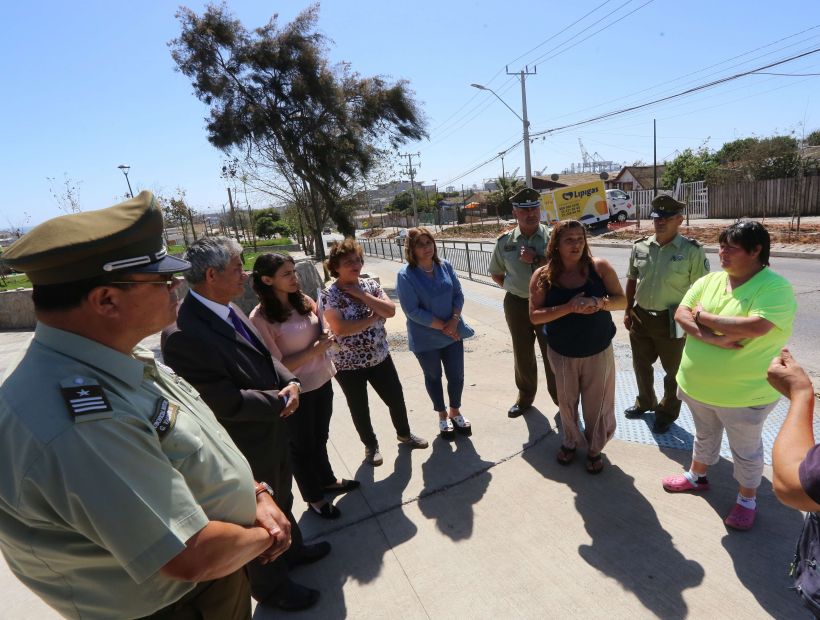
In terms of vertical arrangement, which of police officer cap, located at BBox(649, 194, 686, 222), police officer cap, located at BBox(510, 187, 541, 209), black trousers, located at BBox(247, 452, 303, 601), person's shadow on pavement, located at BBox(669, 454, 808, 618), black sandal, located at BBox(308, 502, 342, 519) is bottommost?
person's shadow on pavement, located at BBox(669, 454, 808, 618)

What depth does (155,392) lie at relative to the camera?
1287mm

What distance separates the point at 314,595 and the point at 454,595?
0.68 metres

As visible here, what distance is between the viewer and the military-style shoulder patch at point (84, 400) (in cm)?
100

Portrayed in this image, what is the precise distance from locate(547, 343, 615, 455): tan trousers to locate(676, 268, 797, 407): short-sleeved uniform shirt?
0.51 m

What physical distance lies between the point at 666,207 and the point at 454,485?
253 cm

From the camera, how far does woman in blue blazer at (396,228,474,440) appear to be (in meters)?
3.52

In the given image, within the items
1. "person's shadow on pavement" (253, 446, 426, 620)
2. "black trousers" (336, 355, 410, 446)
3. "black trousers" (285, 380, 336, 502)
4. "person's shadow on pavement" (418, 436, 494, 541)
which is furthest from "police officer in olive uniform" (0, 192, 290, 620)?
"black trousers" (336, 355, 410, 446)

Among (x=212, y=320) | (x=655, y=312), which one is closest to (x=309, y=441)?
(x=212, y=320)

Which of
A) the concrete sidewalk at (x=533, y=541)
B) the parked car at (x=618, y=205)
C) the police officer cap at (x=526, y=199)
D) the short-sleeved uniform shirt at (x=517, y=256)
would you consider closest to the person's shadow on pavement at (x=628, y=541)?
the concrete sidewalk at (x=533, y=541)

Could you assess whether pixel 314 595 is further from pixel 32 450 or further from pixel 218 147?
pixel 218 147

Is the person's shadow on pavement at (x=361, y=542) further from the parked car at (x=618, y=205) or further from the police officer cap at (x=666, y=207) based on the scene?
the parked car at (x=618, y=205)

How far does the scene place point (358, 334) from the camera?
327 centimetres

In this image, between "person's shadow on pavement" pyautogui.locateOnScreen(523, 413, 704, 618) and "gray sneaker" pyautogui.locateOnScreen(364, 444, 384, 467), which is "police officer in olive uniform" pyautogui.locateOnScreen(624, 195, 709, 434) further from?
"gray sneaker" pyautogui.locateOnScreen(364, 444, 384, 467)

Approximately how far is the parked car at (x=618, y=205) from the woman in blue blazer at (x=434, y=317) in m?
26.6
